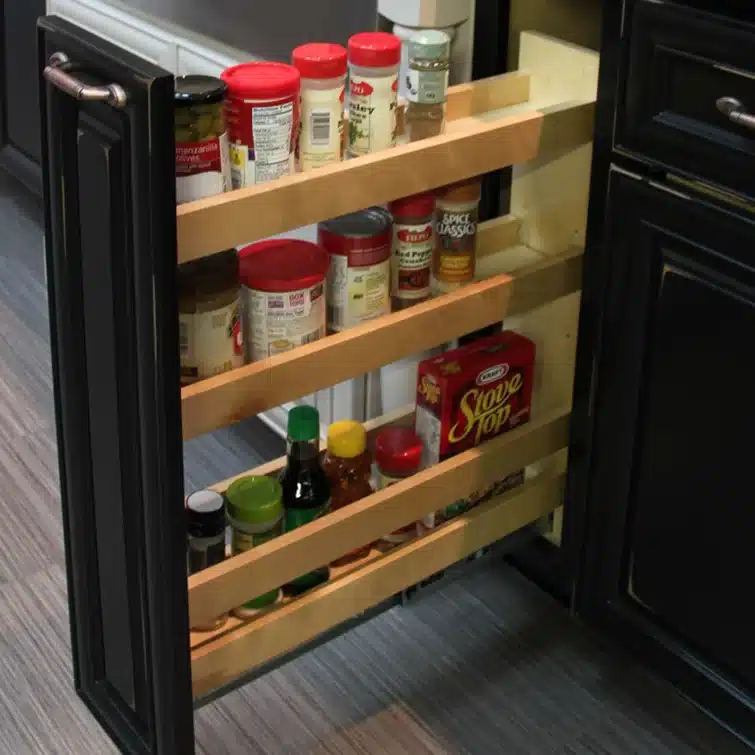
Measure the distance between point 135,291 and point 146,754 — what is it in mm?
572

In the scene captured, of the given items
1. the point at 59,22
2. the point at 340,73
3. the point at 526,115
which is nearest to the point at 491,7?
the point at 526,115

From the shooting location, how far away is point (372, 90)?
1225mm

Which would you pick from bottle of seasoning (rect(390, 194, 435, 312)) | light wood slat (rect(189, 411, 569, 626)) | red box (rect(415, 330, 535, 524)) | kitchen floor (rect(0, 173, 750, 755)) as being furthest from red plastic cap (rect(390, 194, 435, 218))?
kitchen floor (rect(0, 173, 750, 755))

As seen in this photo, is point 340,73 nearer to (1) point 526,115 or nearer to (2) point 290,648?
(1) point 526,115

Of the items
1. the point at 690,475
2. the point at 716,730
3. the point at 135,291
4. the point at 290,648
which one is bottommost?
the point at 716,730

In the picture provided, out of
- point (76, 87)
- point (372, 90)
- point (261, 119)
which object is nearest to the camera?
point (76, 87)

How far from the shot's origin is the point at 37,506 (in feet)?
6.14

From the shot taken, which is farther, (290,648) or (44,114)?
(290,648)

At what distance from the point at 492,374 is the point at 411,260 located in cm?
21

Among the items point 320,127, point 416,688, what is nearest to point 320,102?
point 320,127

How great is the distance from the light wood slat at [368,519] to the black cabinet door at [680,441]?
0.32 feet

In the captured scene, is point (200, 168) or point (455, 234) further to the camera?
point (455, 234)

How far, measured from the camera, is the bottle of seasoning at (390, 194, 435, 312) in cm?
133

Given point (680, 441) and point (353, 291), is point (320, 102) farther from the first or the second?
point (680, 441)
